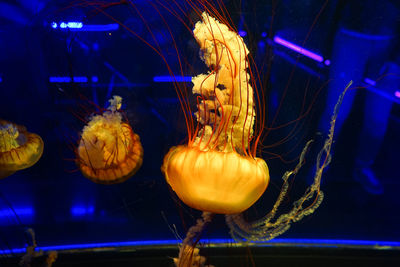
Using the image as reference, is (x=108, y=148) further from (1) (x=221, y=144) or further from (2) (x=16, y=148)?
(1) (x=221, y=144)

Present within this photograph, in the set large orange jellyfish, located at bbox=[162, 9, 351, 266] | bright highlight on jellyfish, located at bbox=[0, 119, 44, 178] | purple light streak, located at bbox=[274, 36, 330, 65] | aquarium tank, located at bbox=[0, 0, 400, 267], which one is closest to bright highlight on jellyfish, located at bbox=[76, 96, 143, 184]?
aquarium tank, located at bbox=[0, 0, 400, 267]

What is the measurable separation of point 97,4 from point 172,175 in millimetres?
1265

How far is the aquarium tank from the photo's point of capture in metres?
2.04

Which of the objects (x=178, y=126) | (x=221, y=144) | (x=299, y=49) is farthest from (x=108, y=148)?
(x=299, y=49)

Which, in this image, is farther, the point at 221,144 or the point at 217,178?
the point at 221,144

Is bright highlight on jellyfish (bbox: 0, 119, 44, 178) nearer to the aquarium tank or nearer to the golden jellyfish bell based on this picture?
the aquarium tank

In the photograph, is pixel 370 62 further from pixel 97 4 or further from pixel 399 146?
pixel 97 4

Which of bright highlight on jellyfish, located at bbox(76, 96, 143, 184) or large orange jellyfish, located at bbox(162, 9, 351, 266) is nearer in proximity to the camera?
large orange jellyfish, located at bbox(162, 9, 351, 266)

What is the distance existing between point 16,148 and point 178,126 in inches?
45.6

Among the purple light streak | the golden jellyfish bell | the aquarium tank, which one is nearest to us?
the golden jellyfish bell

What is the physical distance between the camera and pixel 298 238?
249cm

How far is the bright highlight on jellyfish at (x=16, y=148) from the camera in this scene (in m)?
2.08

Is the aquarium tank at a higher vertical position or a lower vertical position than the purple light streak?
lower

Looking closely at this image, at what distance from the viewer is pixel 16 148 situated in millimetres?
2123
